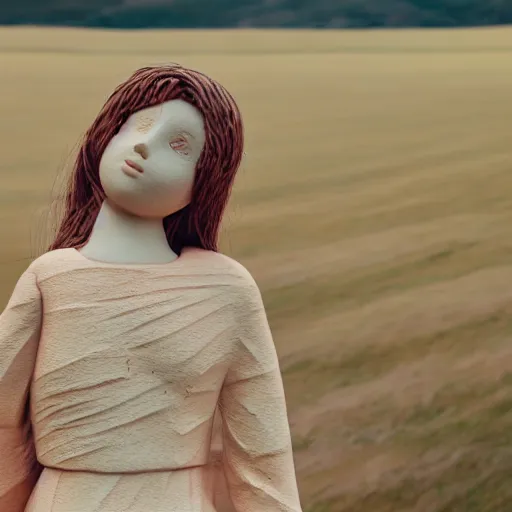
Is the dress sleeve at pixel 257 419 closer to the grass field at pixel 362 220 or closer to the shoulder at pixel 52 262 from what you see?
the shoulder at pixel 52 262

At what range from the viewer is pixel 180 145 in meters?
1.62

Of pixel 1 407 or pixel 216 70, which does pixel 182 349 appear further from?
pixel 216 70

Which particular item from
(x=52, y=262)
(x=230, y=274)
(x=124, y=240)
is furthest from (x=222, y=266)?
(x=52, y=262)

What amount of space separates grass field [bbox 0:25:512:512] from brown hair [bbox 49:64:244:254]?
721 mm

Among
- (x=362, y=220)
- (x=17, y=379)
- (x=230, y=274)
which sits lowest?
(x=362, y=220)

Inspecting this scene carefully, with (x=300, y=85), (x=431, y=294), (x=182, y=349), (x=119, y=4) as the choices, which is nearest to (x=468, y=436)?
(x=431, y=294)

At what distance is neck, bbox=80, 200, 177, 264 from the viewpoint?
161 centimetres

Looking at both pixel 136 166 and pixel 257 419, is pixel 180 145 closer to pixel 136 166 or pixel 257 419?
pixel 136 166

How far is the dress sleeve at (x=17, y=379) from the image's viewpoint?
1585mm

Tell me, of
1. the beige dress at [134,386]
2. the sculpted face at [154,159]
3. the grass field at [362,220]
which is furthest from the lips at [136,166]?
the grass field at [362,220]

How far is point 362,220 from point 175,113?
3.61ft

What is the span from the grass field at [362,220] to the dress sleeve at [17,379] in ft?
2.74

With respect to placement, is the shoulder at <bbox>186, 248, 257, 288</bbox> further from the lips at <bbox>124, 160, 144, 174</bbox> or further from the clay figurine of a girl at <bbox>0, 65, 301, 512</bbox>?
the lips at <bbox>124, 160, 144, 174</bbox>

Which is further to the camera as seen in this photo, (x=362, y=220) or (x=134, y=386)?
(x=362, y=220)
